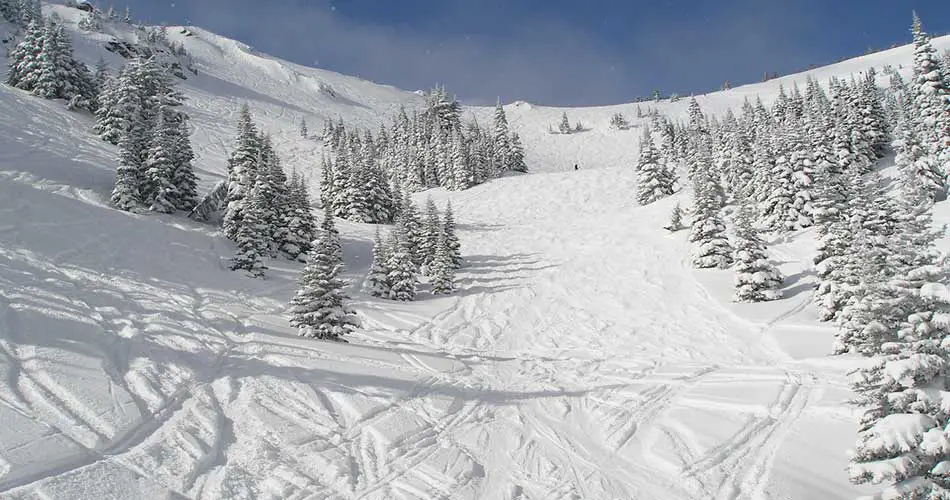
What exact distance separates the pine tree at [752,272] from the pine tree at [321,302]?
63.7 feet

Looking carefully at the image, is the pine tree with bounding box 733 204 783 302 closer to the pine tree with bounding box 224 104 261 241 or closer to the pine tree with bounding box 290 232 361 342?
the pine tree with bounding box 290 232 361 342

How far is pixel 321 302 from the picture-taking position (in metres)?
18.0

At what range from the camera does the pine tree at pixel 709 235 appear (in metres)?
31.2

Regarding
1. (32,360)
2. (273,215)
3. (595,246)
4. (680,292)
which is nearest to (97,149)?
(273,215)

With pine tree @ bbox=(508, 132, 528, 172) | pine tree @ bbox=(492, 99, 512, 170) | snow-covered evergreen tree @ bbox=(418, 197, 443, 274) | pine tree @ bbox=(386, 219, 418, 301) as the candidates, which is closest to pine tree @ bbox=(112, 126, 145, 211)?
pine tree @ bbox=(386, 219, 418, 301)

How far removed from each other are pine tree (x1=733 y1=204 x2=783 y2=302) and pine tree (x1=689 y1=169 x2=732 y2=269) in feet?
17.3

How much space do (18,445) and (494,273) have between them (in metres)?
29.0

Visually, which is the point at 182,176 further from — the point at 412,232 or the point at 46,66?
the point at 46,66

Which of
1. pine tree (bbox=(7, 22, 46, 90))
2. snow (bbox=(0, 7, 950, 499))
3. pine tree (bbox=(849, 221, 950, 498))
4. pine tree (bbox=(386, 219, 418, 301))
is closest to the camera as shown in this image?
pine tree (bbox=(849, 221, 950, 498))

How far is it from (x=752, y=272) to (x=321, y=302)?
21.4m

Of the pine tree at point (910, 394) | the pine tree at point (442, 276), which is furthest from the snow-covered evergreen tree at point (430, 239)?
the pine tree at point (910, 394)

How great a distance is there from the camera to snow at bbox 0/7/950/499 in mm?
8547

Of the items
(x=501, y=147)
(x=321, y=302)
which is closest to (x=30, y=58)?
(x=321, y=302)

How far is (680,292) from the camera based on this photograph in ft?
91.9
